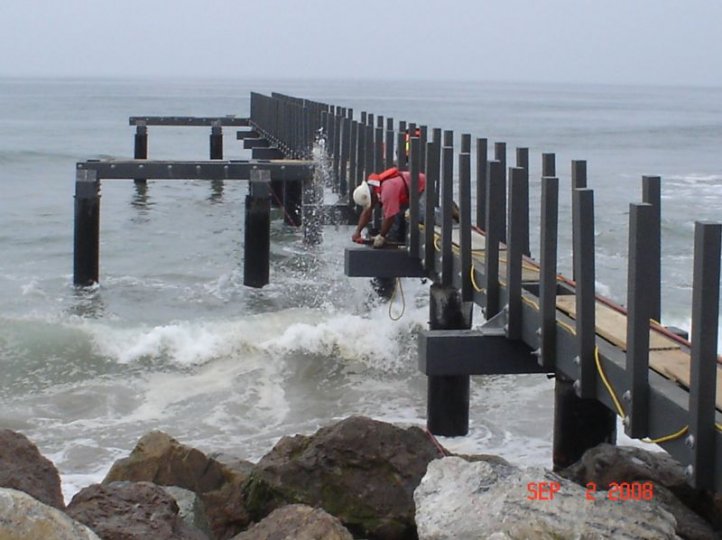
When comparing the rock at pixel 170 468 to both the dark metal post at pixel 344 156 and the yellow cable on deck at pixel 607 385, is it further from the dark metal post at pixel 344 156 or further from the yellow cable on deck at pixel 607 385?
the dark metal post at pixel 344 156

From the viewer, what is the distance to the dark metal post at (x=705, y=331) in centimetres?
518

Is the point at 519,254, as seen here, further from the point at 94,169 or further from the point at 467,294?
the point at 94,169

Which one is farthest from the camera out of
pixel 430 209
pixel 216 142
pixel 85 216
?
pixel 216 142

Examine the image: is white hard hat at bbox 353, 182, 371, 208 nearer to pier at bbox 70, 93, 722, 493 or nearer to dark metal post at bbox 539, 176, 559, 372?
pier at bbox 70, 93, 722, 493

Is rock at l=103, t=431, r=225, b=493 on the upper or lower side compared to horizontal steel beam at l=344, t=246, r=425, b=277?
lower

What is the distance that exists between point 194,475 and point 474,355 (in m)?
1.88

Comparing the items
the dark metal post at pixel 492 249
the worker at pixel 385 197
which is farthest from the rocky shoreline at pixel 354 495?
the worker at pixel 385 197

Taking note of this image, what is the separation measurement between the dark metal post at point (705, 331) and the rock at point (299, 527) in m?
1.70

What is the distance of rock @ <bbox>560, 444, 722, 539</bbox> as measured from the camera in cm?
615

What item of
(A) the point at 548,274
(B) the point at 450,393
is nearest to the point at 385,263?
(B) the point at 450,393

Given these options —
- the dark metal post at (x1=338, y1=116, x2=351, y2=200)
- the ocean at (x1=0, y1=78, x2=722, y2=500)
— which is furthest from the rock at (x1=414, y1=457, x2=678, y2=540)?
the dark metal post at (x1=338, y1=116, x2=351, y2=200)

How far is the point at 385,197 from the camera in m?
10.5

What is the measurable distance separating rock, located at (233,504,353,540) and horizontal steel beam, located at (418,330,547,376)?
1887 millimetres

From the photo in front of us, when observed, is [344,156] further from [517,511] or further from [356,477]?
[517,511]
